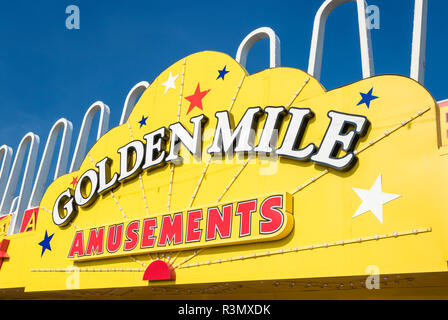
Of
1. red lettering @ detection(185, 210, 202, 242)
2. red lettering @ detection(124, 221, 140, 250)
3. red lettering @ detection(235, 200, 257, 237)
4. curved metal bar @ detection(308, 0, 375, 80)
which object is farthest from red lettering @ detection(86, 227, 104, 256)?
curved metal bar @ detection(308, 0, 375, 80)

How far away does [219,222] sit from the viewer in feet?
23.0

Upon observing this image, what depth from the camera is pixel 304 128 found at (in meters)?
6.67

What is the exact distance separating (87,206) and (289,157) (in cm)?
460

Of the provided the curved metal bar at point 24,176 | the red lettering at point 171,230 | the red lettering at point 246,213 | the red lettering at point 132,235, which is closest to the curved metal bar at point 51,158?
the curved metal bar at point 24,176

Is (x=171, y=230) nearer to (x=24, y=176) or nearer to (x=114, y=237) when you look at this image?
(x=114, y=237)

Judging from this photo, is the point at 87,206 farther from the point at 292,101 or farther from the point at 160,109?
the point at 292,101

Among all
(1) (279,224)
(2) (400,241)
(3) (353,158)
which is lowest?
(2) (400,241)

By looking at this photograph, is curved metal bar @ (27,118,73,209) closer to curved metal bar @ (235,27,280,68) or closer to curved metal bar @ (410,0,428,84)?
curved metal bar @ (235,27,280,68)

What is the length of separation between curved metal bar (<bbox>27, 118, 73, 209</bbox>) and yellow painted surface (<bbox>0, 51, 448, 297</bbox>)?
2274 millimetres

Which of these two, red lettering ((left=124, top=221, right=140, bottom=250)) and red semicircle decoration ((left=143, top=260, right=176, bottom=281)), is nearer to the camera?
red semicircle decoration ((left=143, top=260, right=176, bottom=281))

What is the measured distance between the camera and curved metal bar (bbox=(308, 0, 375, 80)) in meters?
6.84
